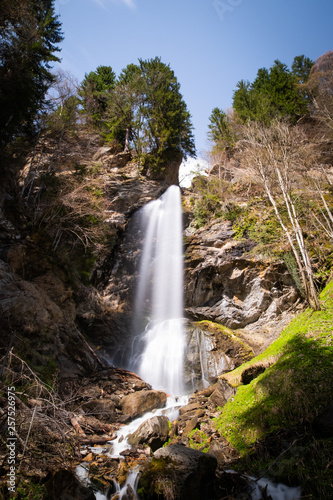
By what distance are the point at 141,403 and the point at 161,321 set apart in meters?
7.06

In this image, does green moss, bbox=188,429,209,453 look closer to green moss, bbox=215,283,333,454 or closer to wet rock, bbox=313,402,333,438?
green moss, bbox=215,283,333,454

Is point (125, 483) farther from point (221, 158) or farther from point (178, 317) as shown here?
point (221, 158)

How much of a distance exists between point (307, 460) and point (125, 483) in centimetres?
329

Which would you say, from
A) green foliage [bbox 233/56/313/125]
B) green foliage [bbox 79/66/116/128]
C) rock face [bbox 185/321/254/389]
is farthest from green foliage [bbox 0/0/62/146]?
green foliage [bbox 79/66/116/128]

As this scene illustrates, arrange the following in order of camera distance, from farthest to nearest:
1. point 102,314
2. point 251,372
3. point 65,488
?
point 102,314, point 251,372, point 65,488

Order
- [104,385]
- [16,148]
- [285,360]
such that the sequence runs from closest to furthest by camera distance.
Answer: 1. [285,360]
2. [104,385]
3. [16,148]

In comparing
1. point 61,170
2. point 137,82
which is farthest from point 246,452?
point 137,82

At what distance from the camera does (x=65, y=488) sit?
3.42 meters

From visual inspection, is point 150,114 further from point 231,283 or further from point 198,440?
point 198,440

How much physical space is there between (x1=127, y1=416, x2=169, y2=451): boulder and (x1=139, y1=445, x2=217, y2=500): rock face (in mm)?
1731

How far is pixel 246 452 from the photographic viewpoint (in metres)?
4.57

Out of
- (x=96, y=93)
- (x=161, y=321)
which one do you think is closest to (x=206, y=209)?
(x=161, y=321)

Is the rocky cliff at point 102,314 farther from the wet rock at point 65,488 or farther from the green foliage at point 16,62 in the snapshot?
the green foliage at point 16,62

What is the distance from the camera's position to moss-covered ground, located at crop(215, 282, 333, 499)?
11.5 feet
